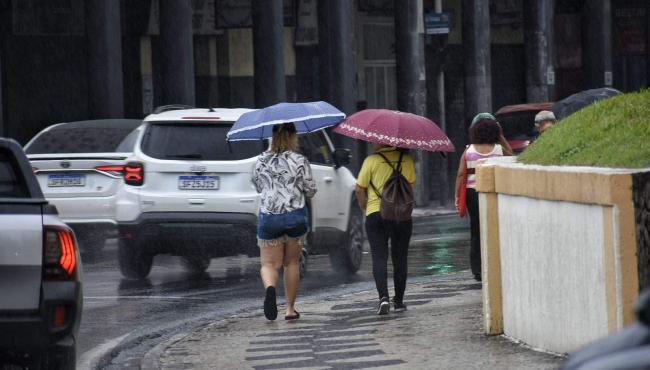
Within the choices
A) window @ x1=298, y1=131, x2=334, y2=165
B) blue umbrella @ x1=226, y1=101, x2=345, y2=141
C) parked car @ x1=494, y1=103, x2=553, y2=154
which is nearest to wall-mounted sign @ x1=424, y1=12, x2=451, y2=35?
parked car @ x1=494, y1=103, x2=553, y2=154

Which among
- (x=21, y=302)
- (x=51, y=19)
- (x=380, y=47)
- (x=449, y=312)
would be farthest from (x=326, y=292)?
(x=380, y=47)

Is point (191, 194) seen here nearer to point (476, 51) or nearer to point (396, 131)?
point (396, 131)

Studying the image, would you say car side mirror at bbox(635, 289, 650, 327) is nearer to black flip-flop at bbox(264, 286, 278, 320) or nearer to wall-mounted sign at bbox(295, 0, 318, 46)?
black flip-flop at bbox(264, 286, 278, 320)

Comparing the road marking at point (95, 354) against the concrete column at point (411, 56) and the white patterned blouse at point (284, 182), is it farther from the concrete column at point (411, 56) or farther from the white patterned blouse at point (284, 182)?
the concrete column at point (411, 56)

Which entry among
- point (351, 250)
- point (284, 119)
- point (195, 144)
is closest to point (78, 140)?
point (195, 144)

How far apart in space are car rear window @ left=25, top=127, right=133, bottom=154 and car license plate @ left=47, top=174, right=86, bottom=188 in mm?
777

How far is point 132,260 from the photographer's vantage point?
1769 centimetres

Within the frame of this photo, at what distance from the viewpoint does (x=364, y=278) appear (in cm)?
1783

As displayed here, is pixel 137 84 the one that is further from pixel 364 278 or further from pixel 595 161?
pixel 595 161

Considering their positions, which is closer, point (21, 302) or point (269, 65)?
point (21, 302)

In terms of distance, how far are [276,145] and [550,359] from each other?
3790 millimetres

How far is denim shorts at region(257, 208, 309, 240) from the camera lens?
13453 millimetres

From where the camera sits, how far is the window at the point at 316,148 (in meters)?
17.8

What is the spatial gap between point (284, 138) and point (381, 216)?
3.22 feet
